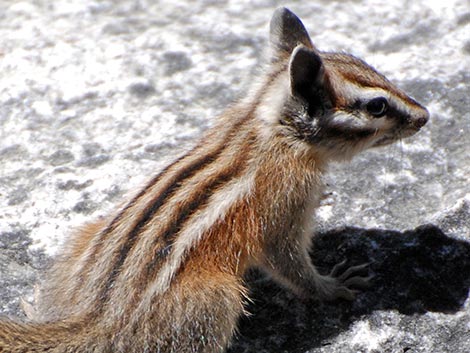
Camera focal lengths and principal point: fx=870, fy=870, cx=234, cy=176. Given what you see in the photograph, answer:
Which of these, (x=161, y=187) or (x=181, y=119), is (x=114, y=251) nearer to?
(x=161, y=187)

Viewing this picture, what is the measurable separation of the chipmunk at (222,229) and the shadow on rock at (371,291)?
9 centimetres

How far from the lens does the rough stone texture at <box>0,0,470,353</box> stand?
432cm

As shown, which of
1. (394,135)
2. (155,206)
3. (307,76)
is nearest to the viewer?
(155,206)

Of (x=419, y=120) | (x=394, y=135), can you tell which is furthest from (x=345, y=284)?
(x=419, y=120)

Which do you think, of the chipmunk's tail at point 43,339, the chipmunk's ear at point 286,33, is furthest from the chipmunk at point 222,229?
the chipmunk's ear at point 286,33

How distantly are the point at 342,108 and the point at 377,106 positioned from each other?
6.9 inches

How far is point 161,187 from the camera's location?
421cm

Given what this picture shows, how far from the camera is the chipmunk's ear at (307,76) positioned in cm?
414

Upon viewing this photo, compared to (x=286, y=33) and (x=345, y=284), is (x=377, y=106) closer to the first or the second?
(x=286, y=33)

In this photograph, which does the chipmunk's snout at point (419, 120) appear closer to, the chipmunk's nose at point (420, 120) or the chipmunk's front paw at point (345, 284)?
the chipmunk's nose at point (420, 120)

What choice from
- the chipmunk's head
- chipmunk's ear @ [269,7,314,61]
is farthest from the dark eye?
chipmunk's ear @ [269,7,314,61]

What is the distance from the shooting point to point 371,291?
4391mm

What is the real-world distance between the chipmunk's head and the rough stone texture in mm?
514

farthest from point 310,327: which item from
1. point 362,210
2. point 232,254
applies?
point 362,210
